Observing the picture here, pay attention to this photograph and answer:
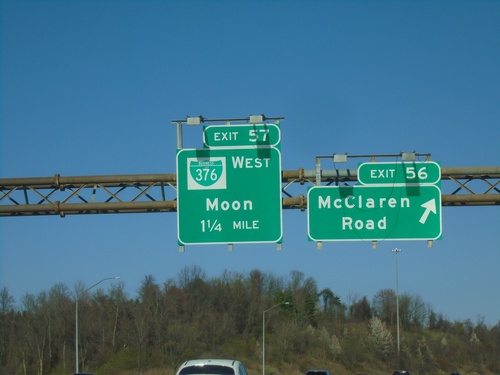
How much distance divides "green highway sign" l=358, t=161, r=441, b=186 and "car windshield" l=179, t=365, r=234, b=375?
338 inches

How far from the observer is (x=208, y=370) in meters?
16.2

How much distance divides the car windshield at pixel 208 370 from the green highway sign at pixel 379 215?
7.35m

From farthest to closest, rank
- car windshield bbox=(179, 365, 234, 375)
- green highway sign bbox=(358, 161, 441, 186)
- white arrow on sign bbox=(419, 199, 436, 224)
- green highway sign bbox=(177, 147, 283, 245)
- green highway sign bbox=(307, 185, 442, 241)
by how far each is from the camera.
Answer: green highway sign bbox=(358, 161, 441, 186) → white arrow on sign bbox=(419, 199, 436, 224) → green highway sign bbox=(307, 185, 442, 241) → green highway sign bbox=(177, 147, 283, 245) → car windshield bbox=(179, 365, 234, 375)

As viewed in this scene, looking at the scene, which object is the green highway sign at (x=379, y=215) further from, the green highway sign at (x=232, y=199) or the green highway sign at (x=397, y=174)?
the green highway sign at (x=232, y=199)

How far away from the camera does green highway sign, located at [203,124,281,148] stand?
22797 mm

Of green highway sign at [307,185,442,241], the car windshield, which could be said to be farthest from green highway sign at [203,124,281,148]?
the car windshield

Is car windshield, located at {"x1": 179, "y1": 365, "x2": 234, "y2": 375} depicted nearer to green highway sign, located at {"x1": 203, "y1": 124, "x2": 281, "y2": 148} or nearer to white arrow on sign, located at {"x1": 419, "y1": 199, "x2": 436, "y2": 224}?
green highway sign, located at {"x1": 203, "y1": 124, "x2": 281, "y2": 148}

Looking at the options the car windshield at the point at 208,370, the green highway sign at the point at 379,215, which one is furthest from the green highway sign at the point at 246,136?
the car windshield at the point at 208,370

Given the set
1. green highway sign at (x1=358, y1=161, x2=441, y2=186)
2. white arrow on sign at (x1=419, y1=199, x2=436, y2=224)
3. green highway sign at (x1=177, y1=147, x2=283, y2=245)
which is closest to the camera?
green highway sign at (x1=177, y1=147, x2=283, y2=245)

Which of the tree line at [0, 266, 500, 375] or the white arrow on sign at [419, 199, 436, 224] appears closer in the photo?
the white arrow on sign at [419, 199, 436, 224]

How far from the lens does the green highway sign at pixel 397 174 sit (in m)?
23.1

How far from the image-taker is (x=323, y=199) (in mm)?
23250

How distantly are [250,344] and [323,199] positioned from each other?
60.0 metres

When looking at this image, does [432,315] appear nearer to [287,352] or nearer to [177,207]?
[287,352]
